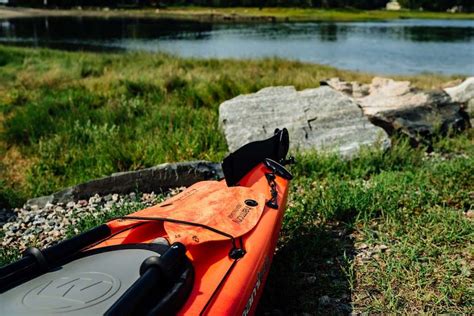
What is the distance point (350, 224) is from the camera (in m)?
4.39

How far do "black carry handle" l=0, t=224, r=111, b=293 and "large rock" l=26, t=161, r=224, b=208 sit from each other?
8.93 ft

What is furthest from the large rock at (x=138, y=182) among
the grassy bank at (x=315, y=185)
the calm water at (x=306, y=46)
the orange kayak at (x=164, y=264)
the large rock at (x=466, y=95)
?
the calm water at (x=306, y=46)

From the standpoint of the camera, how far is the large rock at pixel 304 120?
6.83 metres

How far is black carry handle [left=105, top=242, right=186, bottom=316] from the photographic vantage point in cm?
221

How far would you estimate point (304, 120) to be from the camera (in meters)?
7.25

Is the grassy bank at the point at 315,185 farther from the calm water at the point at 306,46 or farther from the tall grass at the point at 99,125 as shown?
the calm water at the point at 306,46

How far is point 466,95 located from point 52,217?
6.60 metres

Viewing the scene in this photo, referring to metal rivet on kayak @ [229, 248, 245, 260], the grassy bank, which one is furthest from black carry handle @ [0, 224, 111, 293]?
the grassy bank

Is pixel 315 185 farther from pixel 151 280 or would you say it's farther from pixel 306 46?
pixel 306 46

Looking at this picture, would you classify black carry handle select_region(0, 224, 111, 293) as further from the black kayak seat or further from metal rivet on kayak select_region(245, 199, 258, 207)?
metal rivet on kayak select_region(245, 199, 258, 207)

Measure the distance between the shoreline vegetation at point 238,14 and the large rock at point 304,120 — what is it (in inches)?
2292

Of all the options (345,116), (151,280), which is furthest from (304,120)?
(151,280)

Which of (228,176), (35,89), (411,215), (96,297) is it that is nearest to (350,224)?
(411,215)

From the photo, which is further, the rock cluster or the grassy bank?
the rock cluster
